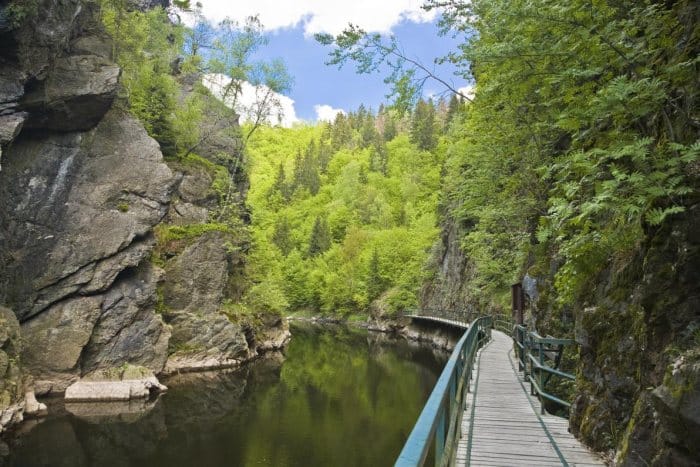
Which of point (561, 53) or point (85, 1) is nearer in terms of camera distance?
point (561, 53)

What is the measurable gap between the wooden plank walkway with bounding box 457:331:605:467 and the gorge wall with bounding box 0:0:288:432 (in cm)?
1492

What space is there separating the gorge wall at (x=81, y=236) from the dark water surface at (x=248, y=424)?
2.41 m

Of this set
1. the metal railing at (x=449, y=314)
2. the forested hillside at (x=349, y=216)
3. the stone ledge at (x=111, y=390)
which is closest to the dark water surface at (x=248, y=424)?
the stone ledge at (x=111, y=390)

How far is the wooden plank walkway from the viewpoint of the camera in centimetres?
584

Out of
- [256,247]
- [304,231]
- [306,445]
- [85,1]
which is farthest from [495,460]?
[304,231]

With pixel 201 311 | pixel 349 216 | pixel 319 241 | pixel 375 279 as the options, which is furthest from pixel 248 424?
pixel 349 216

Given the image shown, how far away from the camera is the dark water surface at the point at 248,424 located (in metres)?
13.6

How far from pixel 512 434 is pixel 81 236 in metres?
21.3

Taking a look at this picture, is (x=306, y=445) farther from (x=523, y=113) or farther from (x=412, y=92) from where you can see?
(x=523, y=113)

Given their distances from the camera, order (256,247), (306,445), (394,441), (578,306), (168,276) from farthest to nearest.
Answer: (256,247) < (168,276) < (394,441) < (306,445) < (578,306)

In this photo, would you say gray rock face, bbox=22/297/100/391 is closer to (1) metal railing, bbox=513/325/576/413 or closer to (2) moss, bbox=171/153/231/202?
(2) moss, bbox=171/153/231/202

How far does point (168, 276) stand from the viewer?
27172 millimetres

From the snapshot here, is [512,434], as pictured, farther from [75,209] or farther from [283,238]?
[283,238]

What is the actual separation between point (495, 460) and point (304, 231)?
96.2 meters
